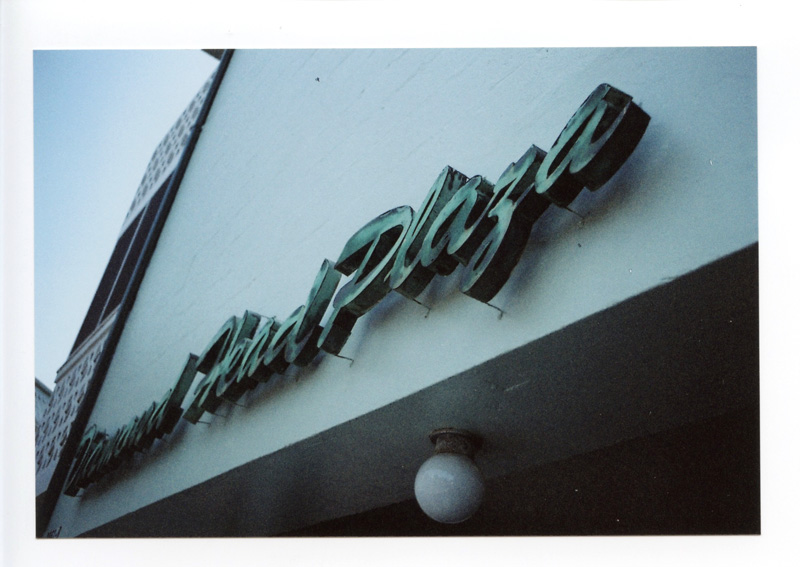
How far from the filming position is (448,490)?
3484 millimetres

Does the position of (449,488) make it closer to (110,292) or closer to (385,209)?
(385,209)

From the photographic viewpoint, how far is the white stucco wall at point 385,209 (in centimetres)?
302

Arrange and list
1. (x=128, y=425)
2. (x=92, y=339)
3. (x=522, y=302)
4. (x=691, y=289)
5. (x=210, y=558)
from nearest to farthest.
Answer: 1. (x=691, y=289)
2. (x=522, y=302)
3. (x=210, y=558)
4. (x=128, y=425)
5. (x=92, y=339)

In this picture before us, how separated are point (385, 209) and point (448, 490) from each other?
4.96 ft

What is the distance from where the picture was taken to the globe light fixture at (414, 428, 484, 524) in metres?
3.49

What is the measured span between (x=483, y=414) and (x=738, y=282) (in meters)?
1.24

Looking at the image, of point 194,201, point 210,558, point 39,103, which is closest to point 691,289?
point 210,558

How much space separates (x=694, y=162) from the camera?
2.98 meters

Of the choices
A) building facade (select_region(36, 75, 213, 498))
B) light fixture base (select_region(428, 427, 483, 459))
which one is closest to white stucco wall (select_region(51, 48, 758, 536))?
light fixture base (select_region(428, 427, 483, 459))

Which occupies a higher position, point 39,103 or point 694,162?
point 39,103

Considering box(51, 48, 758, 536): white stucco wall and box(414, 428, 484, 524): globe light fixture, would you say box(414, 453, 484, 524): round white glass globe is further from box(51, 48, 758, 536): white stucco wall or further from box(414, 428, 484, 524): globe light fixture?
box(51, 48, 758, 536): white stucco wall

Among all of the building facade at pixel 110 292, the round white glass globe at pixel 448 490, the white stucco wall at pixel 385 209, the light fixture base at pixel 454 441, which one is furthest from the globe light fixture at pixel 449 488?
the building facade at pixel 110 292

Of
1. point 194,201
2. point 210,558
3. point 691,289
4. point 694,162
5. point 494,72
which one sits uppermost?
point 194,201

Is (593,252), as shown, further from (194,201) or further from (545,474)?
(194,201)
